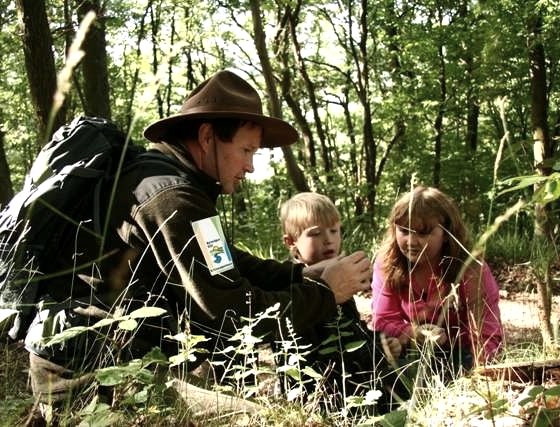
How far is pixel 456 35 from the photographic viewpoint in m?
11.1

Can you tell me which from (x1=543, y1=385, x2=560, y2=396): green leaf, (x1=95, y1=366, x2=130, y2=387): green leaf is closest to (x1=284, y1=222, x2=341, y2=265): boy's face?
(x1=95, y1=366, x2=130, y2=387): green leaf

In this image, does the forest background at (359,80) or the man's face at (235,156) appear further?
the forest background at (359,80)

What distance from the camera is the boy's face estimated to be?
10.9 ft

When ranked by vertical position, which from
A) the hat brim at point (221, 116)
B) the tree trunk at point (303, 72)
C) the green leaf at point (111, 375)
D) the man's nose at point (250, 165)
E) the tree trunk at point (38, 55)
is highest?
the tree trunk at point (303, 72)

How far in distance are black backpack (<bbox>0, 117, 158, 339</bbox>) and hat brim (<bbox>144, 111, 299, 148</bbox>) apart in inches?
15.0

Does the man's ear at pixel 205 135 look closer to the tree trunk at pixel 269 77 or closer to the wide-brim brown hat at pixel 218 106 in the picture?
the wide-brim brown hat at pixel 218 106

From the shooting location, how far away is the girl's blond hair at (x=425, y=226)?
134 inches

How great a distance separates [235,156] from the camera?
271 cm

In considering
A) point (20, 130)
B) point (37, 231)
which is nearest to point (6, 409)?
point (37, 231)

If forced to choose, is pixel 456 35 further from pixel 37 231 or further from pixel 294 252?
pixel 37 231

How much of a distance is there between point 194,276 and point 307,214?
1.33 m

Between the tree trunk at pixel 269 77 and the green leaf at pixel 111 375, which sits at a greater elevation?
the tree trunk at pixel 269 77

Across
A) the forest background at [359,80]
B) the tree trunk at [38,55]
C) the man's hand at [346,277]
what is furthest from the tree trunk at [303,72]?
the man's hand at [346,277]

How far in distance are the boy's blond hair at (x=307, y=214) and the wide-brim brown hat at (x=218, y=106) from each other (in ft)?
2.09
